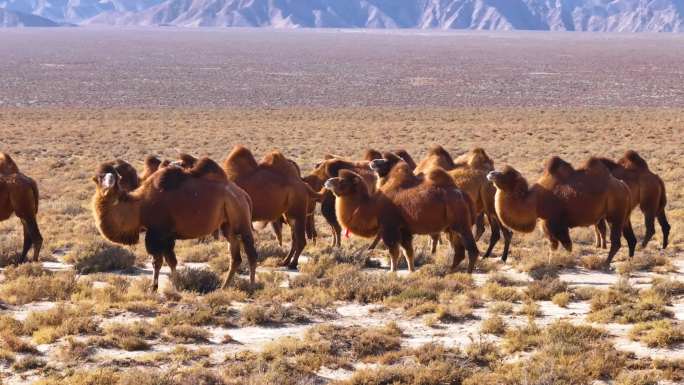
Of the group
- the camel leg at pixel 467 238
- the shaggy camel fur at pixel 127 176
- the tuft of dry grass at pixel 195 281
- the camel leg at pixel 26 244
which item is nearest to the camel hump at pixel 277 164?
the shaggy camel fur at pixel 127 176

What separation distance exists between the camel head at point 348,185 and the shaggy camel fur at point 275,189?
1138 mm

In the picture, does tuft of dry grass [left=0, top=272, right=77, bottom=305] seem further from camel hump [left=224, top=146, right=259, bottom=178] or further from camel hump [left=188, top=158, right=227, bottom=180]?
camel hump [left=224, top=146, right=259, bottom=178]

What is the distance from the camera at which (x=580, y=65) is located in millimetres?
105188

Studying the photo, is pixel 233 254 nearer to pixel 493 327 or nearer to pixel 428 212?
pixel 428 212

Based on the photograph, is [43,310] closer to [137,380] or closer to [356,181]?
[137,380]

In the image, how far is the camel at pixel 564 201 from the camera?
12930 millimetres

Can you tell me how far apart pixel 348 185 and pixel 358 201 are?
0.83ft

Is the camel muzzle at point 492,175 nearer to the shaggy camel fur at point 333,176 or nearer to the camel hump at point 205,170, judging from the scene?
the shaggy camel fur at point 333,176

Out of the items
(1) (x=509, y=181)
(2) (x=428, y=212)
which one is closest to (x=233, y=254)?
(2) (x=428, y=212)

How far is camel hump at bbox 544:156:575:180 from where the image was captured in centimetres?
1320

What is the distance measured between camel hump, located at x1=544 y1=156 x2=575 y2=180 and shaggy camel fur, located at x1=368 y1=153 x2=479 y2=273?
4.76 ft

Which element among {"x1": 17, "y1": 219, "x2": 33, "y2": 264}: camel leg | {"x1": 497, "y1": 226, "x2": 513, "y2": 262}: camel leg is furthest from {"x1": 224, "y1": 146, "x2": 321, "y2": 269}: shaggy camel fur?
{"x1": 497, "y1": 226, "x2": 513, "y2": 262}: camel leg

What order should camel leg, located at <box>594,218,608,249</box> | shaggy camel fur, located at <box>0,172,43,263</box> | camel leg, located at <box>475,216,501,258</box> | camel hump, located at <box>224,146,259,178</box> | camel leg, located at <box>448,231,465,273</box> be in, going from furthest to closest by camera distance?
camel leg, located at <box>594,218,608,249</box>, camel leg, located at <box>475,216,501,258</box>, camel hump, located at <box>224,146,259,178</box>, shaggy camel fur, located at <box>0,172,43,263</box>, camel leg, located at <box>448,231,465,273</box>

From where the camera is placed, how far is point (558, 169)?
1327 centimetres
